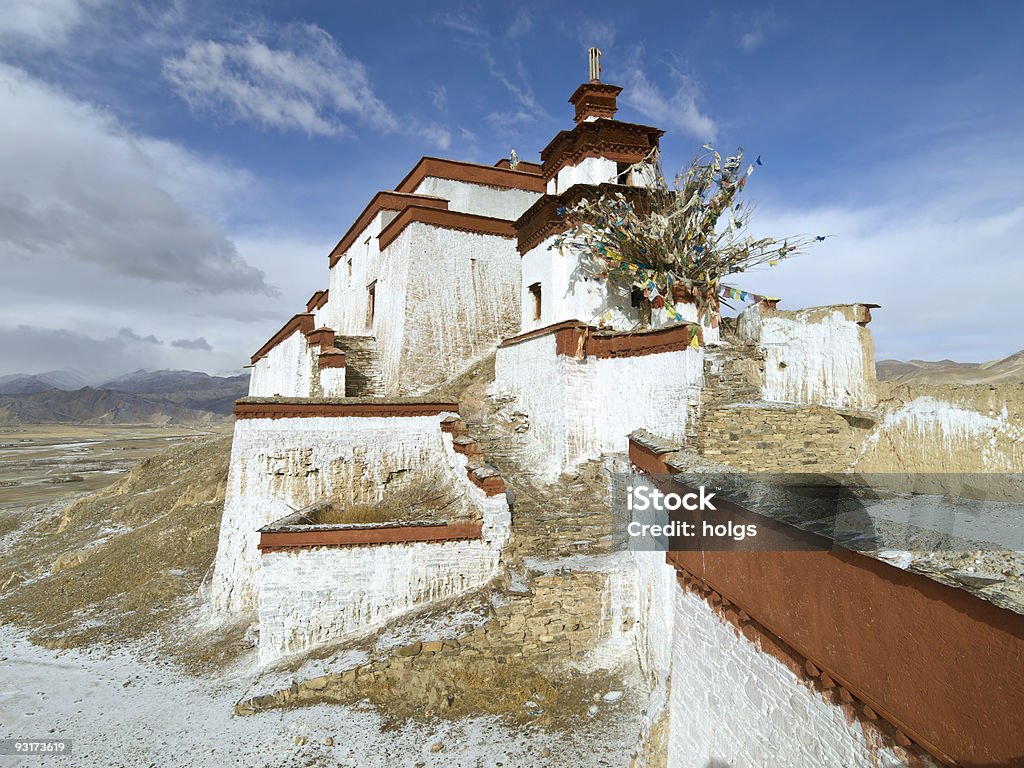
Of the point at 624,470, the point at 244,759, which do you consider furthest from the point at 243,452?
the point at 624,470

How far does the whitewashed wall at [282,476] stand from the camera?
10.2m

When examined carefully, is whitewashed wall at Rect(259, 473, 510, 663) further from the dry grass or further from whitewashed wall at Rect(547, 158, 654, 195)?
whitewashed wall at Rect(547, 158, 654, 195)

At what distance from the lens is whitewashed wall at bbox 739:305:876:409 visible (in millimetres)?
8727

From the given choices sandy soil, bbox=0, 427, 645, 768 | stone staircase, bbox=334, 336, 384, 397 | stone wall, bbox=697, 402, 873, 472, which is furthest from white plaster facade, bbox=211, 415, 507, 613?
stone staircase, bbox=334, 336, 384, 397

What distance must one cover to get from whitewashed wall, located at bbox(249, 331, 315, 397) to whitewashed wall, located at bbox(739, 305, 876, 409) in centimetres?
1210

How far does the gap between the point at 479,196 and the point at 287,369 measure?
29.9 ft

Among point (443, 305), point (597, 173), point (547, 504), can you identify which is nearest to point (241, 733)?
point (547, 504)

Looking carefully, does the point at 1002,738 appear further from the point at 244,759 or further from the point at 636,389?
the point at 636,389

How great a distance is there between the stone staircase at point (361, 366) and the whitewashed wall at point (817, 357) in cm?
1073

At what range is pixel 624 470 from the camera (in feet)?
30.1

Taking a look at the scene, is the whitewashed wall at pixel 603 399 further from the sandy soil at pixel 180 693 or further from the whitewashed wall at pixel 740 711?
the whitewashed wall at pixel 740 711

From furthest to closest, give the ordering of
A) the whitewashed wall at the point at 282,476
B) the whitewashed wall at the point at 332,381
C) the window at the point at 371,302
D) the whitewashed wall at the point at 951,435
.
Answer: the window at the point at 371,302, the whitewashed wall at the point at 332,381, the whitewashed wall at the point at 282,476, the whitewashed wall at the point at 951,435

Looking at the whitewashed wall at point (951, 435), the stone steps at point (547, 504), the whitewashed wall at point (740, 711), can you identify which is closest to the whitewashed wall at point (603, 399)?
the stone steps at point (547, 504)

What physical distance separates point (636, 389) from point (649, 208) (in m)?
5.32
